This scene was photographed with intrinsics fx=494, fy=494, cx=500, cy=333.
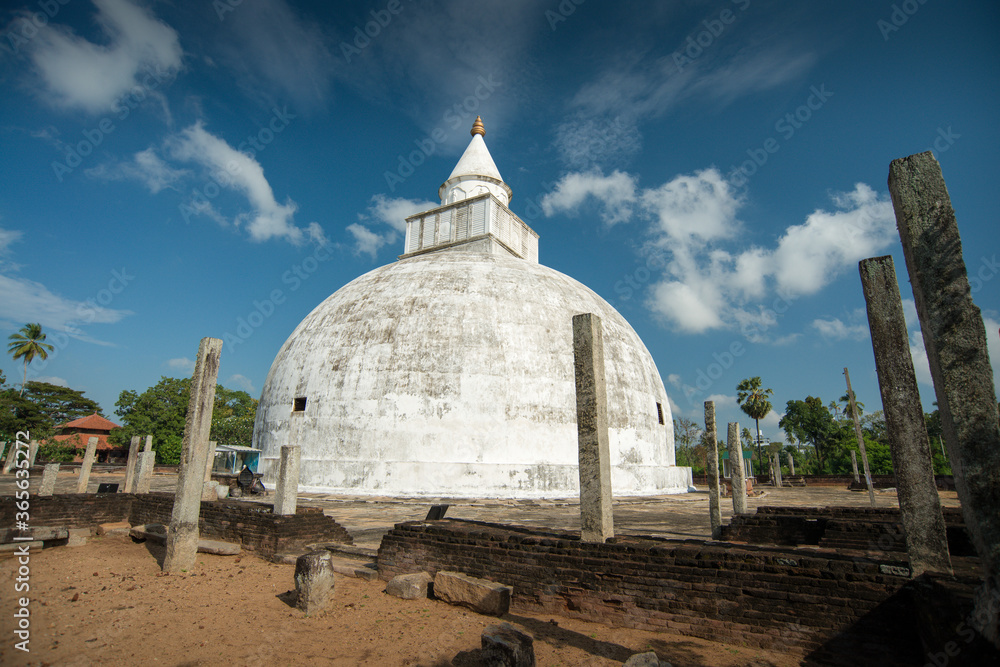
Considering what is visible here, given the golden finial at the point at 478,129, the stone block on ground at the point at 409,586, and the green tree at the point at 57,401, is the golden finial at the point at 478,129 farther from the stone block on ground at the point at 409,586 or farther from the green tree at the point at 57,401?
the green tree at the point at 57,401

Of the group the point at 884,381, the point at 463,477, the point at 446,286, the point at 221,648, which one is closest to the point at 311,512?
the point at 221,648

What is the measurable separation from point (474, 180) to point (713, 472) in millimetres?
17854

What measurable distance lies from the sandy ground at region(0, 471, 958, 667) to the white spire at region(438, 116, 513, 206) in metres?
18.6

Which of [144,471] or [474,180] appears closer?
[144,471]

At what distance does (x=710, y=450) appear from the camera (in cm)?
864

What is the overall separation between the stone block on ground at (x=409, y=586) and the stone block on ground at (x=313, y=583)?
0.70 m

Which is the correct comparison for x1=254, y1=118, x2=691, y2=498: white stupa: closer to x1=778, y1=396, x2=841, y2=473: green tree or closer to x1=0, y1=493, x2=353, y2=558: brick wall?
x1=0, y1=493, x2=353, y2=558: brick wall

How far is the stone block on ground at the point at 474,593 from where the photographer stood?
489cm

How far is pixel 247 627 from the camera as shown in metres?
4.52

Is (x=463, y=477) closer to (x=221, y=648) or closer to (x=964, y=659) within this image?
(x=221, y=648)

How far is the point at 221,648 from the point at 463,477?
1048 cm

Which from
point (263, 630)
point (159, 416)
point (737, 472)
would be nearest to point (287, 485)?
point (263, 630)

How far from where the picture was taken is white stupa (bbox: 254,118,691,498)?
1468 centimetres

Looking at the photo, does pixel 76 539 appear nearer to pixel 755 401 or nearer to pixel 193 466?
pixel 193 466
